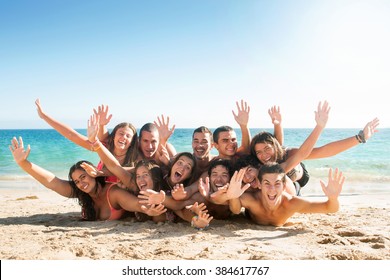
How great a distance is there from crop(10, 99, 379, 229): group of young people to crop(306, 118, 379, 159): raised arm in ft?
0.05

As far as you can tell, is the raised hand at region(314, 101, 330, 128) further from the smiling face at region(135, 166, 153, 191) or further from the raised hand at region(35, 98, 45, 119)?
the raised hand at region(35, 98, 45, 119)

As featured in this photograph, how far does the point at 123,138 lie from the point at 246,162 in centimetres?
203

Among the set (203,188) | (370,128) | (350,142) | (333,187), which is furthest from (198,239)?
(370,128)

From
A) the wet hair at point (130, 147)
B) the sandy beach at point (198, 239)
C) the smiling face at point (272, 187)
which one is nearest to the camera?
the sandy beach at point (198, 239)

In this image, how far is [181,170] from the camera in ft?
16.9

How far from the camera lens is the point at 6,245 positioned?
4.04 m

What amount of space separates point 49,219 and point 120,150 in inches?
65.3

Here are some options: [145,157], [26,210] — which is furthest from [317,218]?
[26,210]

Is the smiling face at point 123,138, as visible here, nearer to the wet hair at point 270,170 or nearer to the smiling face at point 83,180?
the smiling face at point 83,180

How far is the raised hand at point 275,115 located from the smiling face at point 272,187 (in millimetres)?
1610

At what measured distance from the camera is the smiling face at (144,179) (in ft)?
16.5

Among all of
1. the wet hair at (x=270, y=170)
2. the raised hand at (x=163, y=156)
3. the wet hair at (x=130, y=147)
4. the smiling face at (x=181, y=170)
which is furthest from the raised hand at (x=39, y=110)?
the wet hair at (x=270, y=170)

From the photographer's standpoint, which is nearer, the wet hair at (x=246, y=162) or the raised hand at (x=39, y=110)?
the wet hair at (x=246, y=162)

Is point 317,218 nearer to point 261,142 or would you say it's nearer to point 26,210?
point 261,142
